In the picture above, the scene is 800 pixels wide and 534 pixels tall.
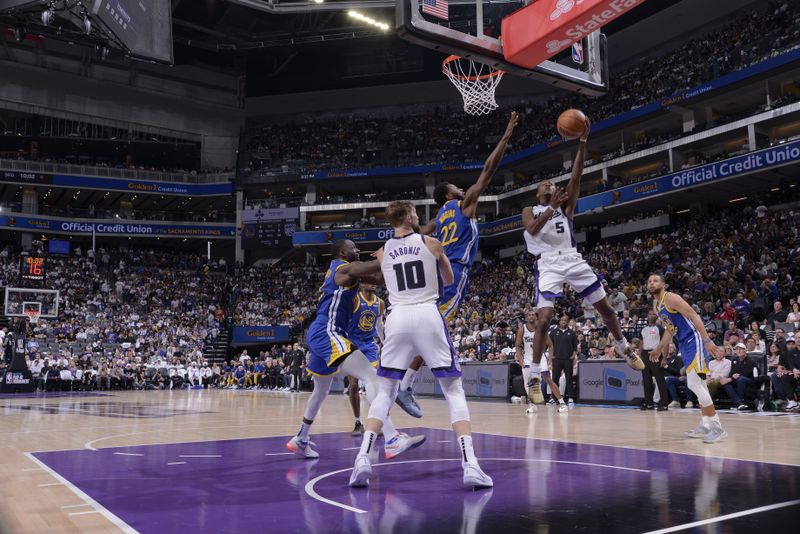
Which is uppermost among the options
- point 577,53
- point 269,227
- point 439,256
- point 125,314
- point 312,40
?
point 312,40

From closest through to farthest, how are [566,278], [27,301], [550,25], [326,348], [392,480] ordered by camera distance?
[392,480] → [326,348] → [566,278] → [550,25] → [27,301]

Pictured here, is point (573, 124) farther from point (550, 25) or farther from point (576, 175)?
point (550, 25)

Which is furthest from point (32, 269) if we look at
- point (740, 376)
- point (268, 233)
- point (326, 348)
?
point (740, 376)

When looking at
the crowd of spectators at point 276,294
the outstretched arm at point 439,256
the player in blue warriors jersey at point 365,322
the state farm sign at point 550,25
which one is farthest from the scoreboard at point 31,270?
the outstretched arm at point 439,256

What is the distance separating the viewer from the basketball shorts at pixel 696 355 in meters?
7.28

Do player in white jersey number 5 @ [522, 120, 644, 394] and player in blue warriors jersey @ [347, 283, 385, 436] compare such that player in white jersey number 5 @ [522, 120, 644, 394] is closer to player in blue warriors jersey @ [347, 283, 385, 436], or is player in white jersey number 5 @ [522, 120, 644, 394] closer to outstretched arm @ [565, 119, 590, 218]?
outstretched arm @ [565, 119, 590, 218]

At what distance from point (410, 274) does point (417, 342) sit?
1.59 feet

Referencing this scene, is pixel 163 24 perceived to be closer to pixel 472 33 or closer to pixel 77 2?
pixel 77 2

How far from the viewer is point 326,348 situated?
652 centimetres

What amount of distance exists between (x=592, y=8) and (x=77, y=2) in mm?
16080

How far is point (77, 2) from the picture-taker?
1906 cm

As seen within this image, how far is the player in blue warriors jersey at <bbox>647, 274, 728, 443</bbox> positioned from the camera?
281 inches

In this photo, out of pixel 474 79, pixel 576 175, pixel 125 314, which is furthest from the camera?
pixel 125 314

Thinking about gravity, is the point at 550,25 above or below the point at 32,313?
above
